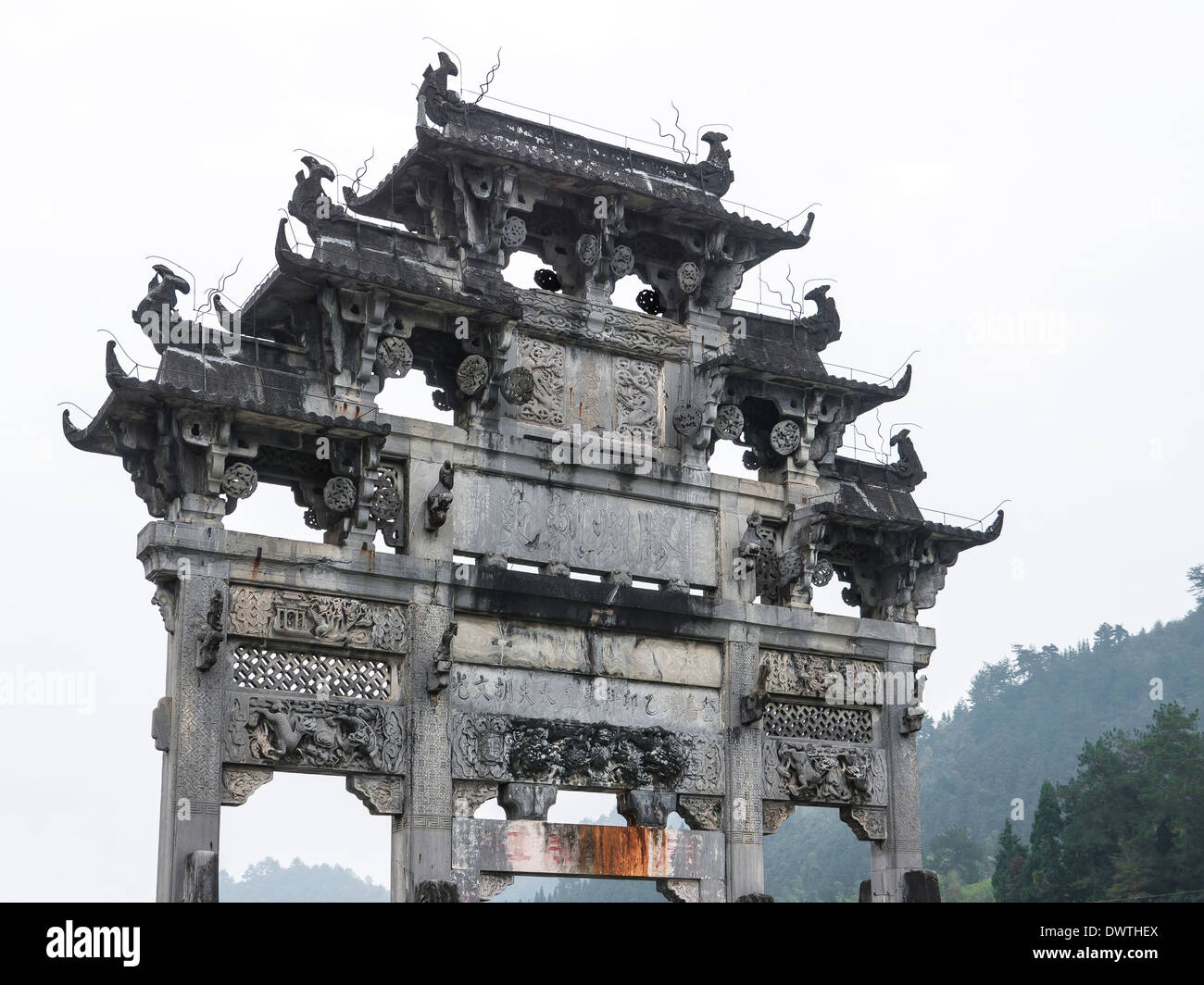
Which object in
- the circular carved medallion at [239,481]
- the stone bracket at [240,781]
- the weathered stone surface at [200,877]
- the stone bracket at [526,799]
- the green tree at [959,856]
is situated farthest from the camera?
the green tree at [959,856]

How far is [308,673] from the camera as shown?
1656 cm

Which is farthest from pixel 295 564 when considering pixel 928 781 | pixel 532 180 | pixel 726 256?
pixel 928 781

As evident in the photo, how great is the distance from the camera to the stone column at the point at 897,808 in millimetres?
19656

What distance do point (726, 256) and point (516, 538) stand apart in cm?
459

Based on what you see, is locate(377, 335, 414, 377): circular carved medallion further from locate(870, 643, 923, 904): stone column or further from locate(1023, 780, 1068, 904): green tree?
locate(1023, 780, 1068, 904): green tree

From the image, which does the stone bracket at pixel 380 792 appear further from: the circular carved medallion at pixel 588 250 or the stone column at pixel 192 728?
the circular carved medallion at pixel 588 250

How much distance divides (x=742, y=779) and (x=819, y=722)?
1.46 m

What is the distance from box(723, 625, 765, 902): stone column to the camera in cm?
1847

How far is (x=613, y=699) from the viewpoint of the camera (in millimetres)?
18172

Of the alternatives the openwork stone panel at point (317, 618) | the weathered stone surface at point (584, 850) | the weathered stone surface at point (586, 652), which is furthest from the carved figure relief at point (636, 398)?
the weathered stone surface at point (584, 850)

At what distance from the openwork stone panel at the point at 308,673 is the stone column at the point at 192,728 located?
→ 312mm

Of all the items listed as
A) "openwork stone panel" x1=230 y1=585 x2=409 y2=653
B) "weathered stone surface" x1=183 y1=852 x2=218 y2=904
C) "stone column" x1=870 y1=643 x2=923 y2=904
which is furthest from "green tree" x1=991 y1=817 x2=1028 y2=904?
"weathered stone surface" x1=183 y1=852 x2=218 y2=904
